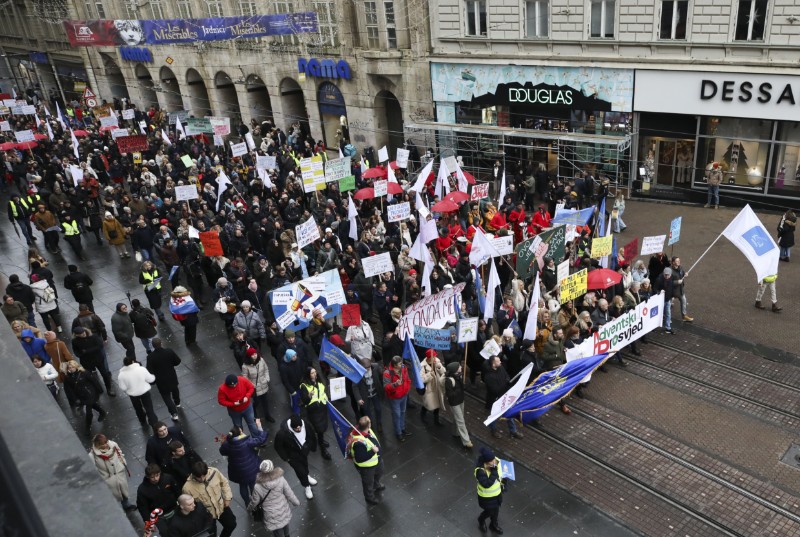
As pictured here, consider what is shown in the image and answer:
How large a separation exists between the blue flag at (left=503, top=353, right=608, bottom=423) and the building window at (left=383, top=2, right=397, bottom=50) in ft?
68.7

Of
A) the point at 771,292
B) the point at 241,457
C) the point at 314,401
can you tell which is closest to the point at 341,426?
the point at 314,401

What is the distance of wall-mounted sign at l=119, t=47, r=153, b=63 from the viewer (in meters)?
44.8

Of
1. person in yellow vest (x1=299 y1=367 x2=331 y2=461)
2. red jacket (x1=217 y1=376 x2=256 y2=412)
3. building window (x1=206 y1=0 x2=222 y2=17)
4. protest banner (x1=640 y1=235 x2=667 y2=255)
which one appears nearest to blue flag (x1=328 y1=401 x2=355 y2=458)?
person in yellow vest (x1=299 y1=367 x2=331 y2=461)

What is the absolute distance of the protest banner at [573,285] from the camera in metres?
13.8

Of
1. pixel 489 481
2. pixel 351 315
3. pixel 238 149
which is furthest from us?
pixel 238 149

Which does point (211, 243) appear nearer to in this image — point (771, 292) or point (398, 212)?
point (398, 212)

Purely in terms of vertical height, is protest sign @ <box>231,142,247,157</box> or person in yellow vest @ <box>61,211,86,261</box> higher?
protest sign @ <box>231,142,247,157</box>

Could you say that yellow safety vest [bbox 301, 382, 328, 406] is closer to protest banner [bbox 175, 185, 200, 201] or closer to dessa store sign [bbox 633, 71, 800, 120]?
protest banner [bbox 175, 185, 200, 201]

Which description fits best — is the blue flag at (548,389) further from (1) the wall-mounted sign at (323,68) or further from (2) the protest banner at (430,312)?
(1) the wall-mounted sign at (323,68)

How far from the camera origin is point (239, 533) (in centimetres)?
1012

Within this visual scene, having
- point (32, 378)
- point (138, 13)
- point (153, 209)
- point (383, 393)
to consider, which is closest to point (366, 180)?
point (153, 209)

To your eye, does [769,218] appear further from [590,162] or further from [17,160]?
[17,160]

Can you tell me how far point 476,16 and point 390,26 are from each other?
4.40 meters

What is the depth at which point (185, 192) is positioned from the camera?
69.1 ft
